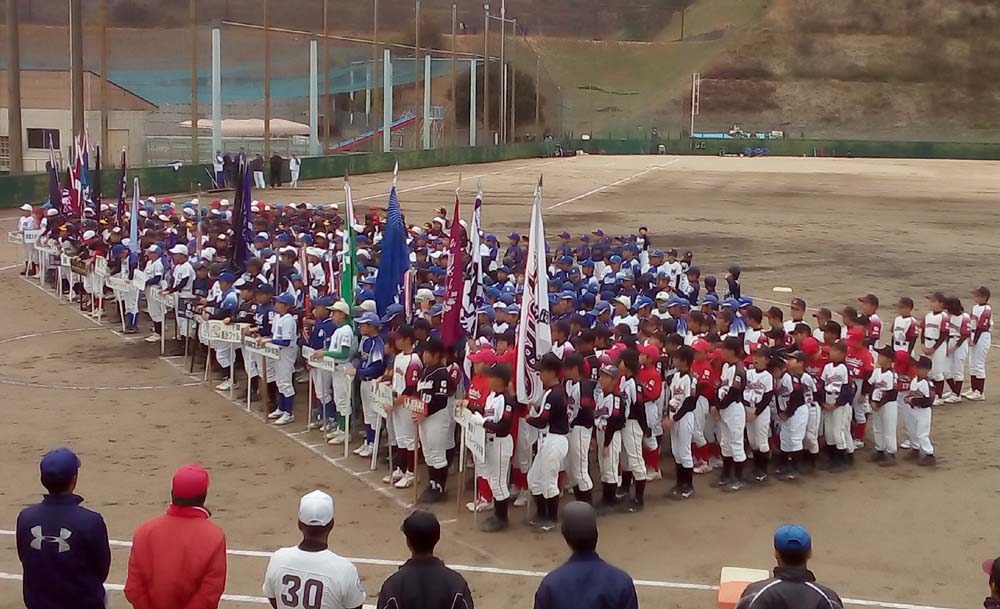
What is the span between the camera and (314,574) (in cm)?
568

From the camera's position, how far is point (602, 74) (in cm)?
13900

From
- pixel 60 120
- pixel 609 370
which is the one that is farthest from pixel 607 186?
pixel 609 370

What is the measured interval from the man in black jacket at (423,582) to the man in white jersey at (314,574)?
28cm

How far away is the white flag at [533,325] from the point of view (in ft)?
35.4

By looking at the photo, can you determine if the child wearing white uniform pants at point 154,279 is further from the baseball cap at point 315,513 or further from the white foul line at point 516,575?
the baseball cap at point 315,513

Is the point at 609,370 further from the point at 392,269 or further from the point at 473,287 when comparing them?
the point at 392,269

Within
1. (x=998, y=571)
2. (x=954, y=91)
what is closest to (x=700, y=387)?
(x=998, y=571)

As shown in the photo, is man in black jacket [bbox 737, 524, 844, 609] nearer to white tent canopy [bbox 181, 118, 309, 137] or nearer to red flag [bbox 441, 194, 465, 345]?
red flag [bbox 441, 194, 465, 345]

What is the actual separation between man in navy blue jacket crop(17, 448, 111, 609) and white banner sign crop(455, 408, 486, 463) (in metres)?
4.96

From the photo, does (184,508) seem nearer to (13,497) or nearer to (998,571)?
(998,571)

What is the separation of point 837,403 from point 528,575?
4.88 metres

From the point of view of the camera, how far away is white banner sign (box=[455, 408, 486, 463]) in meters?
10.7

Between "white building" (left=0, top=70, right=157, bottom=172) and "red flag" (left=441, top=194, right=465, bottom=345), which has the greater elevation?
"white building" (left=0, top=70, right=157, bottom=172)

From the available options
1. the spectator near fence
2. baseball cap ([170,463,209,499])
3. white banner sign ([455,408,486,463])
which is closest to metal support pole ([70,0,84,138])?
white banner sign ([455,408,486,463])
